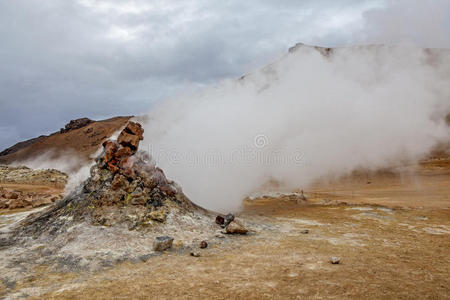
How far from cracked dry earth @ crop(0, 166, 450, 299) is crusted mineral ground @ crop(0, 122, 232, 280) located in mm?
504

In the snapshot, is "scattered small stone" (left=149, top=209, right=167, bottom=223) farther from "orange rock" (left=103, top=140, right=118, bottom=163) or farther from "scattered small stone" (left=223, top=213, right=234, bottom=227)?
"orange rock" (left=103, top=140, right=118, bottom=163)

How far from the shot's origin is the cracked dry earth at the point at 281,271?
4234mm

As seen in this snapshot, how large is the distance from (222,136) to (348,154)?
1779 centimetres

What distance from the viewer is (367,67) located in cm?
3753

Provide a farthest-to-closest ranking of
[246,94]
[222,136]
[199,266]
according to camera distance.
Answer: [246,94] → [222,136] → [199,266]

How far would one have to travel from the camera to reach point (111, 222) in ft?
23.5

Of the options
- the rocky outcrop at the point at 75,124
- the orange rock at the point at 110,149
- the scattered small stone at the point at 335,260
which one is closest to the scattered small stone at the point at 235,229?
the scattered small stone at the point at 335,260

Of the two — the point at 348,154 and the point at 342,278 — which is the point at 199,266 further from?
the point at 348,154

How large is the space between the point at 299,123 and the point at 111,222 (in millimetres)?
22818

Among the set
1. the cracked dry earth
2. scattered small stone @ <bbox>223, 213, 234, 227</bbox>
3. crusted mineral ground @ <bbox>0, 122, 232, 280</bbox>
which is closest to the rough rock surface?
crusted mineral ground @ <bbox>0, 122, 232, 280</bbox>

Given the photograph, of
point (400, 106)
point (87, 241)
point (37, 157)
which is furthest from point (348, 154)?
point (37, 157)

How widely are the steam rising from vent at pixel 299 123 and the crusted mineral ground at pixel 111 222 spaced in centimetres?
419

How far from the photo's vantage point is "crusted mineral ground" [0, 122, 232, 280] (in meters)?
5.84

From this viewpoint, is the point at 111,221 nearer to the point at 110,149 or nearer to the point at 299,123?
the point at 110,149
